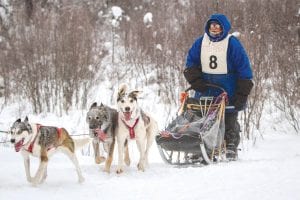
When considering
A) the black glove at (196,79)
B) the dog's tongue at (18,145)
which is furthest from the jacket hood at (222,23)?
the dog's tongue at (18,145)

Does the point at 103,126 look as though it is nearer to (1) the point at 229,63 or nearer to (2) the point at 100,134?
(2) the point at 100,134

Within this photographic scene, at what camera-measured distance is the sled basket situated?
4836 mm

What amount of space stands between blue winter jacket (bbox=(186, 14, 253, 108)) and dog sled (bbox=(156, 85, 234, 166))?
116mm

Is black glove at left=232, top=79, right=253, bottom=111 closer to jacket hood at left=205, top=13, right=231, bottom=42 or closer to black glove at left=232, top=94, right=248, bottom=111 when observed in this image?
black glove at left=232, top=94, right=248, bottom=111

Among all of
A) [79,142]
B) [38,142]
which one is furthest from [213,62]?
[38,142]

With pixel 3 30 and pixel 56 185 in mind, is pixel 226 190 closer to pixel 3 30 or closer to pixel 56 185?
pixel 56 185

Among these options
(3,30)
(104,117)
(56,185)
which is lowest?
(56,185)

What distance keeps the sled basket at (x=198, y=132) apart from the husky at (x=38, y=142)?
3.43 feet

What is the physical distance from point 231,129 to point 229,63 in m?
0.73

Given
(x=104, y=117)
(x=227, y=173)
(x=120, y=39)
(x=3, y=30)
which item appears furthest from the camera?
(x=120, y=39)

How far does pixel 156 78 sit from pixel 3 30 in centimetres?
405

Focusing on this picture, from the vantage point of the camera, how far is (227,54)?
5.32 meters

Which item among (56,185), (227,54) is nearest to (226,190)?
(56,185)

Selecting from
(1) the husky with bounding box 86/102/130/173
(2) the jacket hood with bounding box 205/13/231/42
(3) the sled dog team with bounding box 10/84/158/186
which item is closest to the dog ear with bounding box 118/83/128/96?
(3) the sled dog team with bounding box 10/84/158/186
